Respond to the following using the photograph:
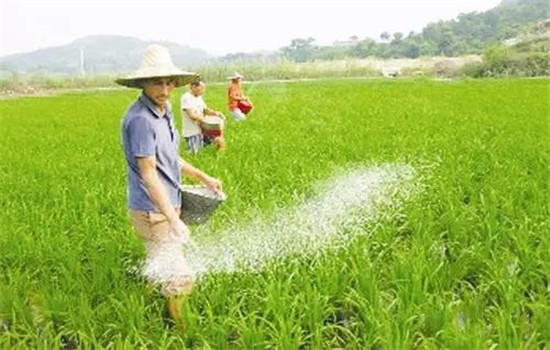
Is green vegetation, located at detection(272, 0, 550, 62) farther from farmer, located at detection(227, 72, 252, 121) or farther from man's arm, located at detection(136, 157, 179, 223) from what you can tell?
man's arm, located at detection(136, 157, 179, 223)

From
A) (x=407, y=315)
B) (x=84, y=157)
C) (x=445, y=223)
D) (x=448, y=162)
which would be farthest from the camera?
(x=84, y=157)

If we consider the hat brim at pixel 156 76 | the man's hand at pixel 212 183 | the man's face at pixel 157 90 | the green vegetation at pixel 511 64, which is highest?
the hat brim at pixel 156 76

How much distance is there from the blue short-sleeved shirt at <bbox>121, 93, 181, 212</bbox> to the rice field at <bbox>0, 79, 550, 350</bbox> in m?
0.42

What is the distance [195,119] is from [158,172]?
3.76 m

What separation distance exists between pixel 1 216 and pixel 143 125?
6.93ft

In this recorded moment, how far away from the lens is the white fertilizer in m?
3.47

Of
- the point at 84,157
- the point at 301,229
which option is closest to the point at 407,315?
the point at 301,229

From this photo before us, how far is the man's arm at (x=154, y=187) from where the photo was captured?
272 centimetres

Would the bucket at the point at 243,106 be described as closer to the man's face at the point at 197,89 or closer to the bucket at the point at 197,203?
the man's face at the point at 197,89

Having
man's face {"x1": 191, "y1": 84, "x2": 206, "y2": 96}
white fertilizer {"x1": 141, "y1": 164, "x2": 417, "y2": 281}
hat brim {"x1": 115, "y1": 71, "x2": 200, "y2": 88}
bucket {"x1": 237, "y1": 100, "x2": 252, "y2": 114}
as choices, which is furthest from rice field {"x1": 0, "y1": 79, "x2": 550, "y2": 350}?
bucket {"x1": 237, "y1": 100, "x2": 252, "y2": 114}

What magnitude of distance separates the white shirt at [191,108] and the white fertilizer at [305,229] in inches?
72.9

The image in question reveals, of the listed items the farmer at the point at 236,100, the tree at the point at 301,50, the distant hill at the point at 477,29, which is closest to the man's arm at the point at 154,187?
the farmer at the point at 236,100

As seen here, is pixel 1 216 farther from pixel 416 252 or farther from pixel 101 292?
pixel 416 252

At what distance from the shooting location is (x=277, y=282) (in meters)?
2.90
